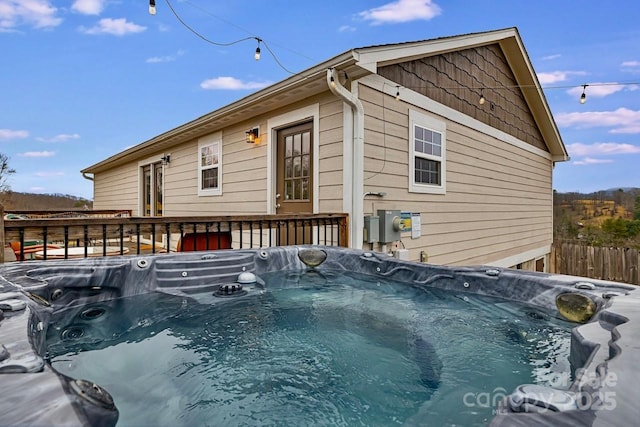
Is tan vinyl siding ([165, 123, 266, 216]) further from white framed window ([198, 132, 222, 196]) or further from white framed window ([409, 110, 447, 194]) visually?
white framed window ([409, 110, 447, 194])

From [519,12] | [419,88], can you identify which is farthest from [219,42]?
[519,12]

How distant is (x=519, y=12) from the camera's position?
6910mm

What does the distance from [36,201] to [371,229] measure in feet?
42.5

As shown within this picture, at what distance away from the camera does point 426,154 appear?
5098mm

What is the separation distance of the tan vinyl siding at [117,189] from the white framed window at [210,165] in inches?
150

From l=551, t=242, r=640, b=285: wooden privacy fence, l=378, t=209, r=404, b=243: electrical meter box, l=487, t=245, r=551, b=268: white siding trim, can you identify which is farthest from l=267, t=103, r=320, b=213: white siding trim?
l=551, t=242, r=640, b=285: wooden privacy fence

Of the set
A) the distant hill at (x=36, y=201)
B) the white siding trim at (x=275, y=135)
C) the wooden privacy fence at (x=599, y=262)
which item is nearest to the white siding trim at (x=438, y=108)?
the white siding trim at (x=275, y=135)

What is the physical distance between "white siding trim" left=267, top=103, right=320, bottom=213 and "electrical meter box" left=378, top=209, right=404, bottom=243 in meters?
0.87

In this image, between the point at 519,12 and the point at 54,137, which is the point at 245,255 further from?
the point at 54,137

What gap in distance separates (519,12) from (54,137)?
17.9 meters

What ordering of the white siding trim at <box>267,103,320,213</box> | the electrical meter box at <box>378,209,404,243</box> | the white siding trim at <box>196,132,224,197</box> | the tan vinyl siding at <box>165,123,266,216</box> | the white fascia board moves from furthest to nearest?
1. the white siding trim at <box>196,132,224,197</box>
2. the tan vinyl siding at <box>165,123,266,216</box>
3. the white siding trim at <box>267,103,320,213</box>
4. the electrical meter box at <box>378,209,404,243</box>
5. the white fascia board

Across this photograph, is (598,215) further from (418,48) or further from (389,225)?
(389,225)

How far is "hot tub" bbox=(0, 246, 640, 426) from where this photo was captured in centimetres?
80

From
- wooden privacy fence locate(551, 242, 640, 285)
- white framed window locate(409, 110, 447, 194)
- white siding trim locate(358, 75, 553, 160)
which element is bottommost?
wooden privacy fence locate(551, 242, 640, 285)
